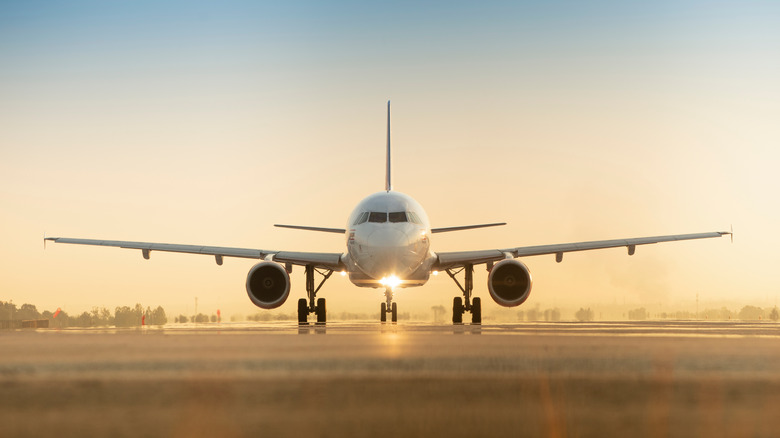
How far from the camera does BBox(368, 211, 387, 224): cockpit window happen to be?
2828cm

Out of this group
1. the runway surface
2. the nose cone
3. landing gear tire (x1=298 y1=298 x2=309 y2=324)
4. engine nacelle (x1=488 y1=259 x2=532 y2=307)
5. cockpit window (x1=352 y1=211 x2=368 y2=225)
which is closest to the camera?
the runway surface

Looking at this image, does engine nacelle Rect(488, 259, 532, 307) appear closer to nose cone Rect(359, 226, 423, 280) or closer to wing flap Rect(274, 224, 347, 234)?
nose cone Rect(359, 226, 423, 280)

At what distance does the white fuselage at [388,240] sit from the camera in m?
27.5

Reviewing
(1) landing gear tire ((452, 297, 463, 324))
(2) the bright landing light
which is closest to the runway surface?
(2) the bright landing light

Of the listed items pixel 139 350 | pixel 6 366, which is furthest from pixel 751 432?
pixel 139 350

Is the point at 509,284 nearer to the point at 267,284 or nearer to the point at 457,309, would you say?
the point at 457,309

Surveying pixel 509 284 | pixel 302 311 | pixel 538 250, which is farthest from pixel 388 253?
pixel 538 250

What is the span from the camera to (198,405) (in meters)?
5.00

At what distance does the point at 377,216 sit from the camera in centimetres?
2848

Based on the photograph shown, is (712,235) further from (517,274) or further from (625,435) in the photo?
(625,435)

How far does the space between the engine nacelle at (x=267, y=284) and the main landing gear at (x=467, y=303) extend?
22.9 ft

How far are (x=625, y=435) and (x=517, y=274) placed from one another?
24.5 m

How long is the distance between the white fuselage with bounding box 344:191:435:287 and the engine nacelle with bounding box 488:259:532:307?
2358 mm

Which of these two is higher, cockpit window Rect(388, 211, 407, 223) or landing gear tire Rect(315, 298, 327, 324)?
cockpit window Rect(388, 211, 407, 223)
